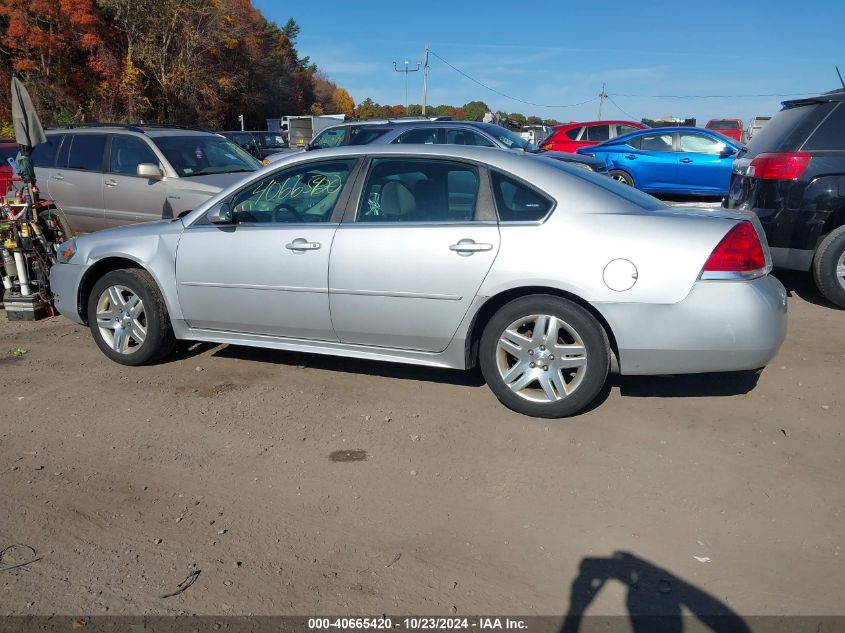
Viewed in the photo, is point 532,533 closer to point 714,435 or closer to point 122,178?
point 714,435

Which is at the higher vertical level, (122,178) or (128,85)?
(128,85)

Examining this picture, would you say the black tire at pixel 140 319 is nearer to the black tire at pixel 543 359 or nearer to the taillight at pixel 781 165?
the black tire at pixel 543 359

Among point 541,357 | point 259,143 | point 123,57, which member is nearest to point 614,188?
point 541,357

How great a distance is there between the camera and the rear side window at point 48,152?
32.7ft

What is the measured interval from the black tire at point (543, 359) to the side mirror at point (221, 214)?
1.95m

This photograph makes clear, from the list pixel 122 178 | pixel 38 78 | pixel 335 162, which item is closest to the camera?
pixel 335 162

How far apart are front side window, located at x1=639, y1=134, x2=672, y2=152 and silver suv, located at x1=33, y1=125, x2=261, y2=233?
8885 mm

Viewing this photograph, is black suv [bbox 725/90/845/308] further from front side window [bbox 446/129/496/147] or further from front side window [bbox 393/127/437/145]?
front side window [bbox 393/127/437/145]

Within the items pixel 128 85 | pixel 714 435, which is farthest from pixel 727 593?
pixel 128 85

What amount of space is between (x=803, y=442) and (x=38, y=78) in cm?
4614

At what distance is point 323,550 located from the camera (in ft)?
10.3

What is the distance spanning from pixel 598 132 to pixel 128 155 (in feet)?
43.6

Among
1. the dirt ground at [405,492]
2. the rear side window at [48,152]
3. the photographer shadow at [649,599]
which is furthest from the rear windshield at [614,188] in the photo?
the rear side window at [48,152]

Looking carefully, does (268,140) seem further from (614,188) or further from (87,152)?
(614,188)
